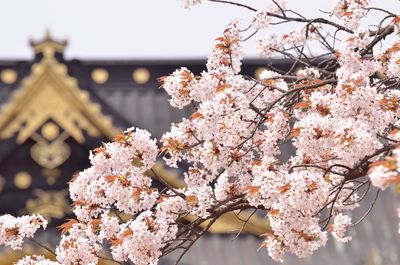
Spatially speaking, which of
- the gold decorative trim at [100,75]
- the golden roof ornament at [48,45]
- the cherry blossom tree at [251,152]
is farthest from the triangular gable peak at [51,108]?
the cherry blossom tree at [251,152]

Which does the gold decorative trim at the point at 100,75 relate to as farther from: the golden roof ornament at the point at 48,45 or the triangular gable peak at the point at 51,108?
the triangular gable peak at the point at 51,108

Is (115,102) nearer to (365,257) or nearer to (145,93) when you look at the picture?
(145,93)

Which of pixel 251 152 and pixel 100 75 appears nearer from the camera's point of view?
pixel 251 152

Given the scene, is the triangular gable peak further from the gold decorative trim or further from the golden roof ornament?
the gold decorative trim

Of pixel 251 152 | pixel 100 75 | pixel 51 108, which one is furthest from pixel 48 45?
pixel 251 152

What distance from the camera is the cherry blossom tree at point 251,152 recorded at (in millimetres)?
6191

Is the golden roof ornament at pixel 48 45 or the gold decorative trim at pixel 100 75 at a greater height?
the gold decorative trim at pixel 100 75

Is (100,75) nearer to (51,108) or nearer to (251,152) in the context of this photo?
(51,108)

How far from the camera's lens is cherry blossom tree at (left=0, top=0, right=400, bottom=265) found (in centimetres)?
619

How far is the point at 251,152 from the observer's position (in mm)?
7082

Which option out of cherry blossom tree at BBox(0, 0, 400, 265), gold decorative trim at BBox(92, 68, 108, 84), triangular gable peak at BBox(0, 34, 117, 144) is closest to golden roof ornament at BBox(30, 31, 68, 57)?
triangular gable peak at BBox(0, 34, 117, 144)

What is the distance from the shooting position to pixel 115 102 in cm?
1390

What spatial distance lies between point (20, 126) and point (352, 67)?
5.34 m

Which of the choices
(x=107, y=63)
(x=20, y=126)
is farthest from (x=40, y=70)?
(x=107, y=63)
